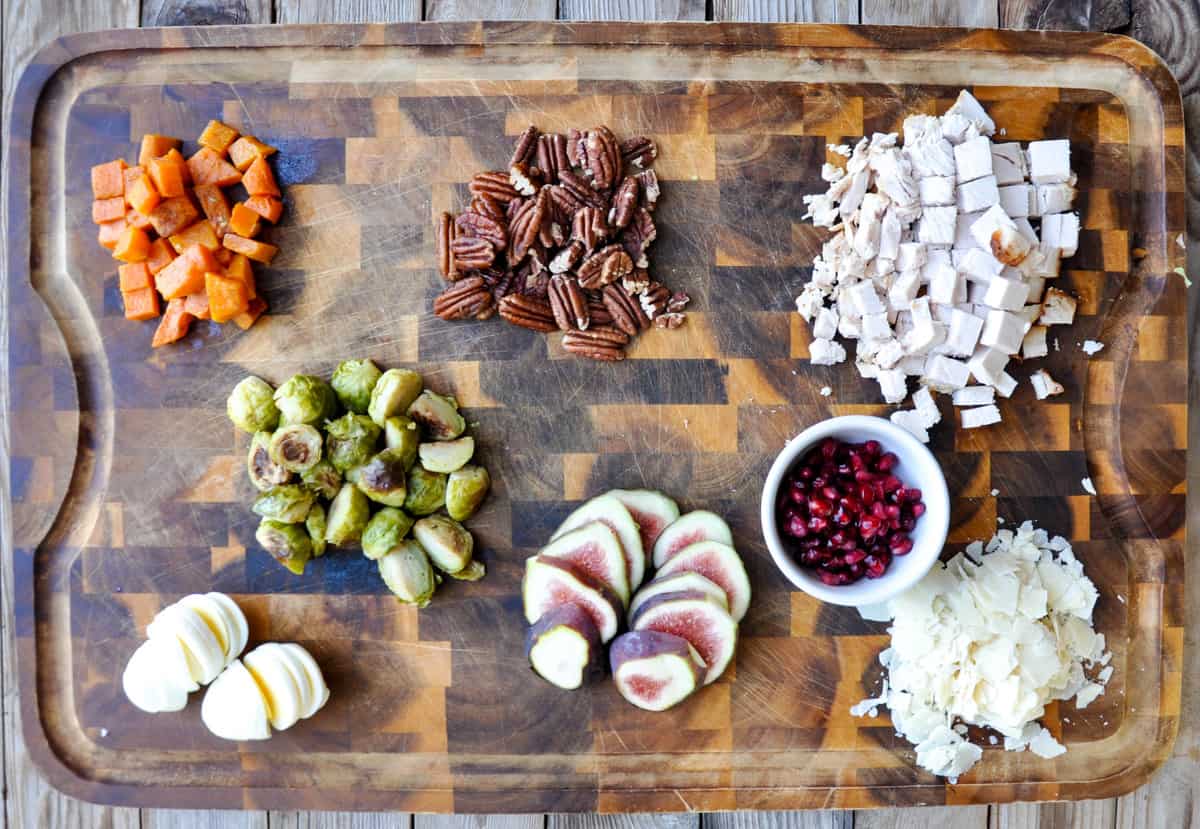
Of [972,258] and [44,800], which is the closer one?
[972,258]

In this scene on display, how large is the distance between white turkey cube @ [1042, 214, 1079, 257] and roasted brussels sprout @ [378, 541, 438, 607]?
6.11 feet

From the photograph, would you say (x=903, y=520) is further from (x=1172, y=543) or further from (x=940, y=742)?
(x=1172, y=543)

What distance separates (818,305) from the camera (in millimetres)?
2115

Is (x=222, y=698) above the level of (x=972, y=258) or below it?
below

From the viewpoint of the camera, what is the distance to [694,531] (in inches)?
83.0

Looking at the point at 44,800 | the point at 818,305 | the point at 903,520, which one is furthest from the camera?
the point at 44,800

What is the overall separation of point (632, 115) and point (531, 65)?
1.00 ft

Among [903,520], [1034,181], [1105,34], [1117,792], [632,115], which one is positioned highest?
[1105,34]

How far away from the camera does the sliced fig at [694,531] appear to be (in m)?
2.11

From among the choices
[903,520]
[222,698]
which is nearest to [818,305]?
[903,520]

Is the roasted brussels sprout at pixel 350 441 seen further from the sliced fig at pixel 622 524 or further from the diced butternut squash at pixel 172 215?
the diced butternut squash at pixel 172 215

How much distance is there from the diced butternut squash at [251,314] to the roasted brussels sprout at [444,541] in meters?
0.71

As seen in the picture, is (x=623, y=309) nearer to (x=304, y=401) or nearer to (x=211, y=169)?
(x=304, y=401)

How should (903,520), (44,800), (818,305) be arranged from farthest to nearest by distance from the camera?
(44,800)
(818,305)
(903,520)
